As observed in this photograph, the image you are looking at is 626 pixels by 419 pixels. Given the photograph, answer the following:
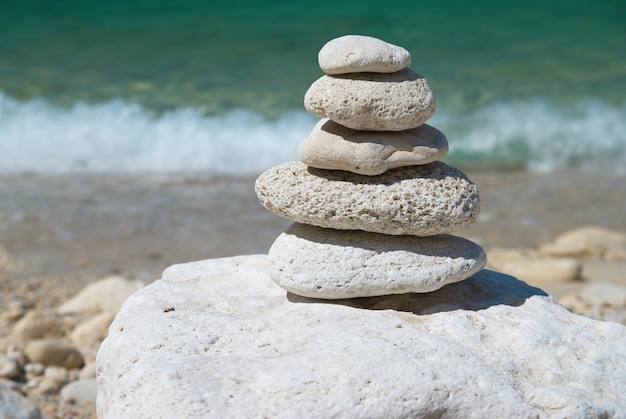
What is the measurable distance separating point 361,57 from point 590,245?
432 cm

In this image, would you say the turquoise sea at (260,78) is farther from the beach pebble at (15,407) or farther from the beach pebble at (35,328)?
the beach pebble at (15,407)

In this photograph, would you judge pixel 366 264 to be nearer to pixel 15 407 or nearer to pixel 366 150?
pixel 366 150

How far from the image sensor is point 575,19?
17.0m

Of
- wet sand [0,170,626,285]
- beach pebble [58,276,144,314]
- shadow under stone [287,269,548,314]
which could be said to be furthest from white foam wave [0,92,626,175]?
shadow under stone [287,269,548,314]

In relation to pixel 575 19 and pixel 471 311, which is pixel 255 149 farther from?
pixel 575 19

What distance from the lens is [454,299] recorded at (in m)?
3.55

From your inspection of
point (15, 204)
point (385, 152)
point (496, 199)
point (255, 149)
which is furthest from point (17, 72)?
point (385, 152)

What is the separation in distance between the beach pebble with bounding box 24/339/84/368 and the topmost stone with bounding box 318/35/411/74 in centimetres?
259

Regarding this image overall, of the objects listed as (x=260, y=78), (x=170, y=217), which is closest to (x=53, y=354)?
(x=170, y=217)

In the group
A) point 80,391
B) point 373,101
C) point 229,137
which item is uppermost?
point 373,101

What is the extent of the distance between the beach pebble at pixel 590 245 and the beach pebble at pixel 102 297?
133 inches

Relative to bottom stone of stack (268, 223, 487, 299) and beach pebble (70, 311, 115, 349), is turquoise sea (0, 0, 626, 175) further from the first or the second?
bottom stone of stack (268, 223, 487, 299)

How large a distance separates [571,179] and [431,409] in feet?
24.6

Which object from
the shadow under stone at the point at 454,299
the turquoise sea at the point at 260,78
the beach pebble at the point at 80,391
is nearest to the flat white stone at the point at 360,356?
the shadow under stone at the point at 454,299
